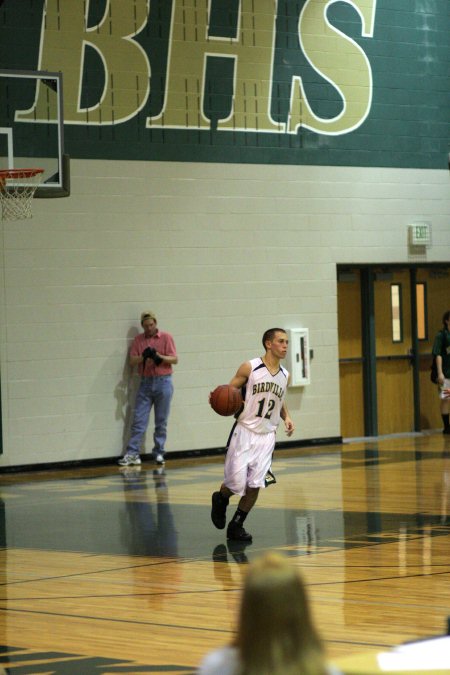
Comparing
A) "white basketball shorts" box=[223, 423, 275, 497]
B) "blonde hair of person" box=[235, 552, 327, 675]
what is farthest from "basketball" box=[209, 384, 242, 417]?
"blonde hair of person" box=[235, 552, 327, 675]

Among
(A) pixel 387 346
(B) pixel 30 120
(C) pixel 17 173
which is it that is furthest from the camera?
(A) pixel 387 346

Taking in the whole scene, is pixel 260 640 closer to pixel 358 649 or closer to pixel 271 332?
pixel 358 649

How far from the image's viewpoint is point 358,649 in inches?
274

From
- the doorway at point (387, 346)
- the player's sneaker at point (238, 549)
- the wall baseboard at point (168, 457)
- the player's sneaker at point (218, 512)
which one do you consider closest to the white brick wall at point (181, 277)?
the wall baseboard at point (168, 457)

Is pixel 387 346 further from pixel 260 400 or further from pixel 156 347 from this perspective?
pixel 260 400

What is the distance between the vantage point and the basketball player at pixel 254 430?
11.4 metres

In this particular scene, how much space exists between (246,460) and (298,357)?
29.0 feet

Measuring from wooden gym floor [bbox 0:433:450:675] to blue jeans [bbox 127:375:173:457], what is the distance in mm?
716

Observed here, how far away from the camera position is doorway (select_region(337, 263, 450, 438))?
69.6 feet

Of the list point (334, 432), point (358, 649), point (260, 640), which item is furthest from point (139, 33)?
point (260, 640)

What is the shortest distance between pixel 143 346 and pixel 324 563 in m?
8.61

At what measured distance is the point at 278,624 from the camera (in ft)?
10.3

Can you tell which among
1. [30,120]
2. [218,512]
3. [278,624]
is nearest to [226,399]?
[218,512]

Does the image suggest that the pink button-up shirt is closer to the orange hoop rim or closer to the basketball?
the orange hoop rim
